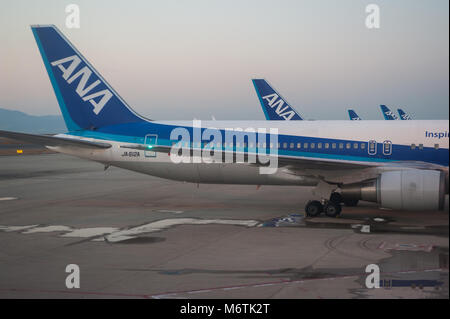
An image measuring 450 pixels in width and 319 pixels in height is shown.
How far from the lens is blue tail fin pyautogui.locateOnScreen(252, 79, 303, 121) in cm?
3791

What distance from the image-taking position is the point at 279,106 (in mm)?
38188

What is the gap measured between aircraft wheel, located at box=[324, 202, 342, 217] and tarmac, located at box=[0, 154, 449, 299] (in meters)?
0.39

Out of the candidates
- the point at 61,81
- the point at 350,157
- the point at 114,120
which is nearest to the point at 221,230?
the point at 350,157

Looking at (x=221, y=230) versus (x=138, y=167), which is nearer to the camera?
(x=221, y=230)

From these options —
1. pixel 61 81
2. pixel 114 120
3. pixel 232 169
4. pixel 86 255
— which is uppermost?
pixel 61 81

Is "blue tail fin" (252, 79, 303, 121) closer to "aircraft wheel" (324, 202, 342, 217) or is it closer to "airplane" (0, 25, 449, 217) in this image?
"airplane" (0, 25, 449, 217)

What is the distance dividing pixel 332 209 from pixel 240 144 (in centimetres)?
466

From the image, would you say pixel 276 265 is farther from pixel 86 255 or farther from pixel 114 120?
pixel 114 120

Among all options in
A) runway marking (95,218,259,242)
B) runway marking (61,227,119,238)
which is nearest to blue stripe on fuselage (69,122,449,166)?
runway marking (95,218,259,242)

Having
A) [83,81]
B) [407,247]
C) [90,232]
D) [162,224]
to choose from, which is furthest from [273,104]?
[407,247]

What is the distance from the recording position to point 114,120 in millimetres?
22859

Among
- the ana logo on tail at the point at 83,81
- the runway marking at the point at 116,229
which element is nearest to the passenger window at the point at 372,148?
the runway marking at the point at 116,229

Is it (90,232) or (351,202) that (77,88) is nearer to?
(90,232)
